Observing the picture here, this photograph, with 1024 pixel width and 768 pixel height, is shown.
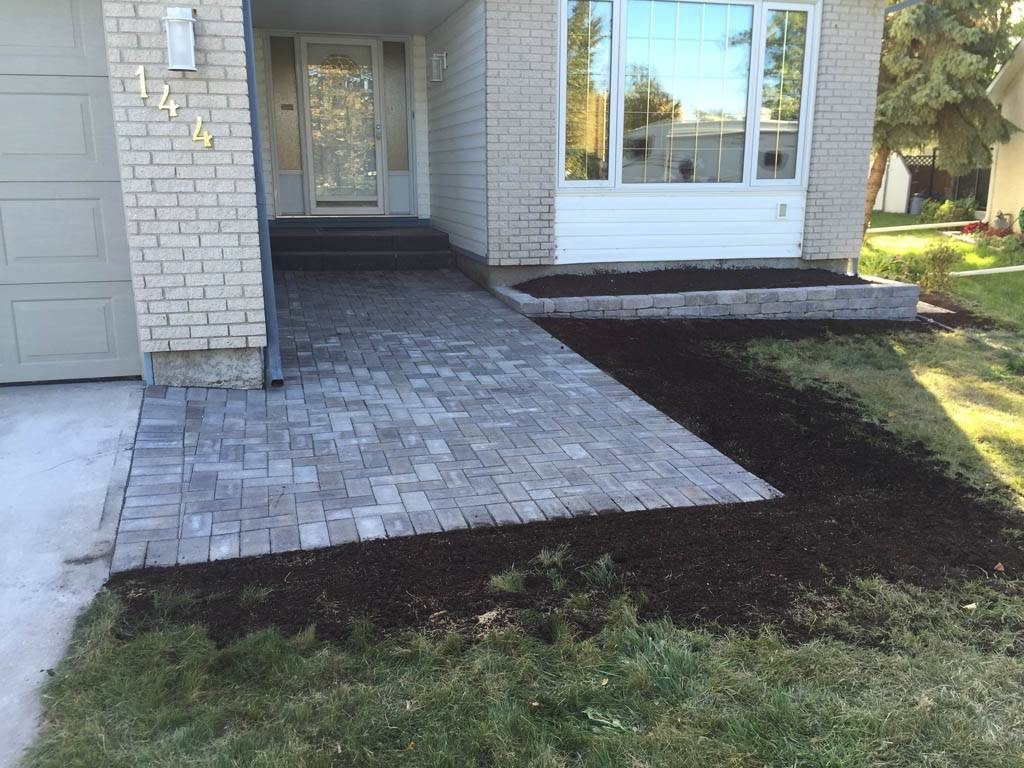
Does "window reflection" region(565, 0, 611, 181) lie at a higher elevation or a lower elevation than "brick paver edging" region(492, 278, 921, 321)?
higher

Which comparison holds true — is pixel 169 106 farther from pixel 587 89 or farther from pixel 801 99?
pixel 801 99

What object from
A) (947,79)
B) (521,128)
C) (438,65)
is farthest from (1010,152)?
(521,128)

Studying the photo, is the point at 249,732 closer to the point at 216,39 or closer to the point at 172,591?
the point at 172,591

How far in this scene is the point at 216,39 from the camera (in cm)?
505

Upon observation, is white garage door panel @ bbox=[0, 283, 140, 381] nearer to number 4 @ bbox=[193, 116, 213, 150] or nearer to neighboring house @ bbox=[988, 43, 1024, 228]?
number 4 @ bbox=[193, 116, 213, 150]

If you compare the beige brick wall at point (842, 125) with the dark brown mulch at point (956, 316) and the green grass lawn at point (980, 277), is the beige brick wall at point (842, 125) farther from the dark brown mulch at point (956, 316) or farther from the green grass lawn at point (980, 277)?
the green grass lawn at point (980, 277)

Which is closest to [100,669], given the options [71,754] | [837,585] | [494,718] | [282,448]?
[71,754]

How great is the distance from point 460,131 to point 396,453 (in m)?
6.07

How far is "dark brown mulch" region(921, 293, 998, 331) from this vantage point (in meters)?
8.76

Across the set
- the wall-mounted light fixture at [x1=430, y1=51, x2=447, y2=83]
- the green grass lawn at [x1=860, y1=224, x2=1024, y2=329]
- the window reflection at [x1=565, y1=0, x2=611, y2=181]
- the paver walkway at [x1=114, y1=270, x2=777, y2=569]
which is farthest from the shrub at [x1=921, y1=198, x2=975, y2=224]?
the paver walkway at [x1=114, y1=270, x2=777, y2=569]

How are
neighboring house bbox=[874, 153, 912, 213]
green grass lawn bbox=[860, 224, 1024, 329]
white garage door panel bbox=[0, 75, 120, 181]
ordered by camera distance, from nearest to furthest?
white garage door panel bbox=[0, 75, 120, 181] → green grass lawn bbox=[860, 224, 1024, 329] → neighboring house bbox=[874, 153, 912, 213]

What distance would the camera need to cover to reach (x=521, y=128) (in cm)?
841

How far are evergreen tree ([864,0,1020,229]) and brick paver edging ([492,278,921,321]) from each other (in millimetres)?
6973

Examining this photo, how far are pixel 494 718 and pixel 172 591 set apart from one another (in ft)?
4.55
